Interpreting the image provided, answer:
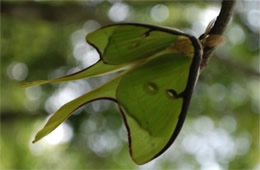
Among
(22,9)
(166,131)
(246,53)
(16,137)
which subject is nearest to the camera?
(166,131)

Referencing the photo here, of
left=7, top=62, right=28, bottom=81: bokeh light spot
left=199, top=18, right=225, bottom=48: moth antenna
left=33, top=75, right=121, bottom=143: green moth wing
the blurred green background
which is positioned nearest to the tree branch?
left=199, top=18, right=225, bottom=48: moth antenna

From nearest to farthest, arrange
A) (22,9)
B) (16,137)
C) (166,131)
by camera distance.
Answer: (166,131)
(22,9)
(16,137)

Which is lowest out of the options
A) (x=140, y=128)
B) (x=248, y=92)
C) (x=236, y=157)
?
(x=236, y=157)

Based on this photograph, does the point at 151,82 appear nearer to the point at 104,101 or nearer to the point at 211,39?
the point at 211,39

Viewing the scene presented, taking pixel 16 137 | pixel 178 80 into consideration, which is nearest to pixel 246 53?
pixel 16 137

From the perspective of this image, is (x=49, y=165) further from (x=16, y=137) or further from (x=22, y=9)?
(x=22, y=9)

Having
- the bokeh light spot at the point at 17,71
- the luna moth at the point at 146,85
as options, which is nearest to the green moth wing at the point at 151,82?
the luna moth at the point at 146,85

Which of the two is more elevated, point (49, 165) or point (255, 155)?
point (255, 155)

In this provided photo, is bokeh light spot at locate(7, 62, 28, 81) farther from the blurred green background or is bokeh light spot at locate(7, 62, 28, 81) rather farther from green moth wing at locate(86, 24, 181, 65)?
green moth wing at locate(86, 24, 181, 65)
